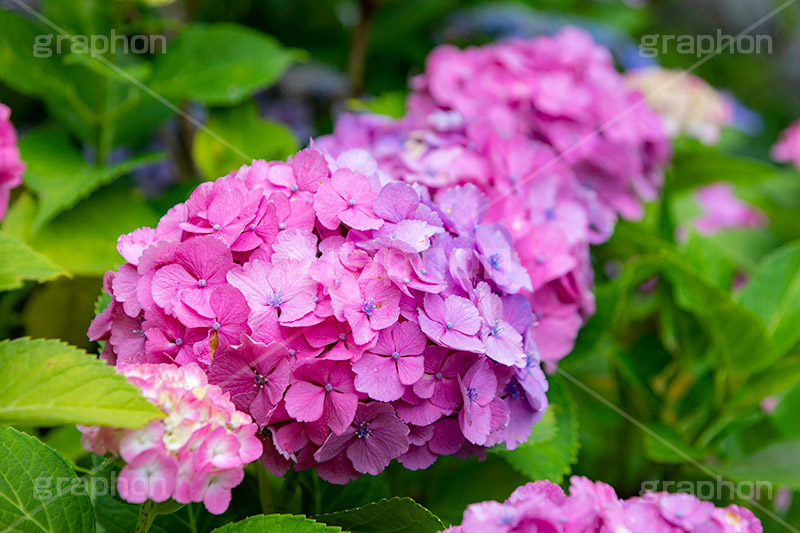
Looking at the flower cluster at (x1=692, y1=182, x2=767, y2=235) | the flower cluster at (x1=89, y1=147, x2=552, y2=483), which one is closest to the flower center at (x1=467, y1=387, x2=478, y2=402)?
the flower cluster at (x1=89, y1=147, x2=552, y2=483)

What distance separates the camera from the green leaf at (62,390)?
1.82 feet

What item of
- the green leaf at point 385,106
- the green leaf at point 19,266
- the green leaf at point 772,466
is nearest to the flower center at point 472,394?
the green leaf at point 19,266

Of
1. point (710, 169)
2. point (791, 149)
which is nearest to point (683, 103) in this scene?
point (791, 149)

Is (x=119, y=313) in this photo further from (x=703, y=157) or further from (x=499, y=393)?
(x=703, y=157)

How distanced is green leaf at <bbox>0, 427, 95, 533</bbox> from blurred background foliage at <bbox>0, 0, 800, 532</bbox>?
9 centimetres

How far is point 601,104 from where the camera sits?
127cm

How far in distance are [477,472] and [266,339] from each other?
517 millimetres

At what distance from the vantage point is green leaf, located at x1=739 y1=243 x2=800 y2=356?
121cm

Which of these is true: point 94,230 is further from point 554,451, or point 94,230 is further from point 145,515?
point 554,451

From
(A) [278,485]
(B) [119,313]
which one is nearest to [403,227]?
(B) [119,313]

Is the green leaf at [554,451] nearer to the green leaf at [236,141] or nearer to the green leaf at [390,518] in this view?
the green leaf at [390,518]

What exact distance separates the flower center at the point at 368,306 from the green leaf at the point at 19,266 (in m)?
0.39

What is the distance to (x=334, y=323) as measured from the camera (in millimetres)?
664

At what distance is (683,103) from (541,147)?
3.30ft
